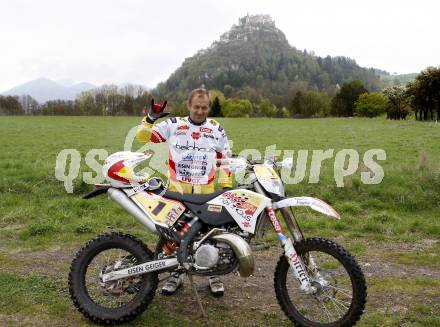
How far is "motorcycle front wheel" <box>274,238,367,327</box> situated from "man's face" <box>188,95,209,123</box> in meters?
1.96

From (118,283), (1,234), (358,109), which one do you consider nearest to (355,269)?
(118,283)

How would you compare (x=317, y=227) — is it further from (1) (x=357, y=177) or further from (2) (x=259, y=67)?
(2) (x=259, y=67)

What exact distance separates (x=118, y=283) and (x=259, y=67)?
603 ft

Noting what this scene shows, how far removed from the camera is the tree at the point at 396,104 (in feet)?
232

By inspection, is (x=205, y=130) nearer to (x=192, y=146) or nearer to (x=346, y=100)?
Answer: (x=192, y=146)

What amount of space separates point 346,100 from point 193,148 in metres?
85.2

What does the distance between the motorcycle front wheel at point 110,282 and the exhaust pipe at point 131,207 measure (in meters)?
0.23

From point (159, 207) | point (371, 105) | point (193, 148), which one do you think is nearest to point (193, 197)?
point (159, 207)

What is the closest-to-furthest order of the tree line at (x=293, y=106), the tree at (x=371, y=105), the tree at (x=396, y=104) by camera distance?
the tree at (x=396, y=104) → the tree line at (x=293, y=106) → the tree at (x=371, y=105)

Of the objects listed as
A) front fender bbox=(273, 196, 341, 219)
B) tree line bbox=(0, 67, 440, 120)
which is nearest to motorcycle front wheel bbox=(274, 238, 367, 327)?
front fender bbox=(273, 196, 341, 219)

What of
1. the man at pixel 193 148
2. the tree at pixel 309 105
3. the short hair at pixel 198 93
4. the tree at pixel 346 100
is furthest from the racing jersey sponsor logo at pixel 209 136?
the tree at pixel 346 100

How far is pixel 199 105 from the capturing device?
534 cm

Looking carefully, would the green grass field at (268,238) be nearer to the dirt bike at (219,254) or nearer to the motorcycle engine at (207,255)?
the dirt bike at (219,254)

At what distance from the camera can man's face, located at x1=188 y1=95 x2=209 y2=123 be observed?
534 cm
